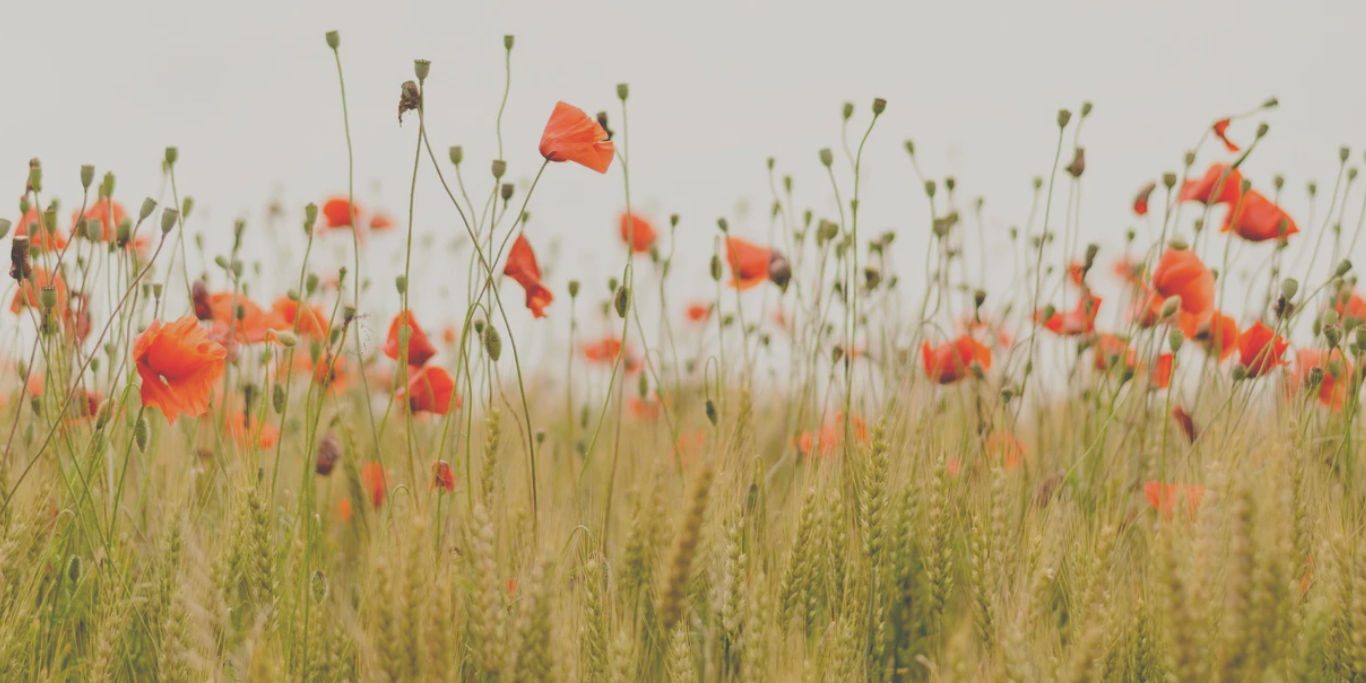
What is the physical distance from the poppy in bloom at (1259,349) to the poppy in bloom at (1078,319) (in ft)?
1.09

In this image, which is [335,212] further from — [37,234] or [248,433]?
[248,433]

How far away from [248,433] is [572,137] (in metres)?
0.77

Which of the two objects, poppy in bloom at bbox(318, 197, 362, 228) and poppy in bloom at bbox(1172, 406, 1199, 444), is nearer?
poppy in bloom at bbox(1172, 406, 1199, 444)

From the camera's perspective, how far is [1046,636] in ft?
4.94

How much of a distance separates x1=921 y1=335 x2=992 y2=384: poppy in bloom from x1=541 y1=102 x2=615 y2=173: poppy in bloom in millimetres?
1024

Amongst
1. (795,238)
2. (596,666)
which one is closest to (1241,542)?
(596,666)

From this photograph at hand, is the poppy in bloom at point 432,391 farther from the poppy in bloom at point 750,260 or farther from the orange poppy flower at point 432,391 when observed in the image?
the poppy in bloom at point 750,260

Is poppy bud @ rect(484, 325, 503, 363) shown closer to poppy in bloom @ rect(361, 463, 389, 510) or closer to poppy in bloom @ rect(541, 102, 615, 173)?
poppy in bloom @ rect(541, 102, 615, 173)

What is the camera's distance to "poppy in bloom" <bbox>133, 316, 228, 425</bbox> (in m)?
1.69

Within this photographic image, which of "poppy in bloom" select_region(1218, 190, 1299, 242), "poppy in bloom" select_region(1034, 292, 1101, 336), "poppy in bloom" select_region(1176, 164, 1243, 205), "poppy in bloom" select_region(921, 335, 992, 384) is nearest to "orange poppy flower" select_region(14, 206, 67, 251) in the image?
"poppy in bloom" select_region(921, 335, 992, 384)

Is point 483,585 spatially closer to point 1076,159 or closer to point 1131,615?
point 1131,615

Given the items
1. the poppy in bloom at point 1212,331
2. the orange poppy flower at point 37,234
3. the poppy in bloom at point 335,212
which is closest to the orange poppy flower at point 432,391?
the orange poppy flower at point 37,234

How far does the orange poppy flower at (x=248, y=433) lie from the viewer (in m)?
1.79

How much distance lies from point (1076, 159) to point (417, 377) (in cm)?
151
